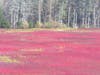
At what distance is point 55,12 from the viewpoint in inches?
3733

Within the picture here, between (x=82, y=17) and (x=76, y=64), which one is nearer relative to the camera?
(x=76, y=64)

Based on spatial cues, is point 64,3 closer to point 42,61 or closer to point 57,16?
point 57,16

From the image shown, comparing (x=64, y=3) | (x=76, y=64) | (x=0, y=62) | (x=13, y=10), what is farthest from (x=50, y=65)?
(x=64, y=3)

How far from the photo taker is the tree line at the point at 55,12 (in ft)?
292

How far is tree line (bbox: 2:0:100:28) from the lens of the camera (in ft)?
292

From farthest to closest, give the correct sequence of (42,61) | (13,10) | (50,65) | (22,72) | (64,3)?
(64,3) → (13,10) → (42,61) → (50,65) → (22,72)

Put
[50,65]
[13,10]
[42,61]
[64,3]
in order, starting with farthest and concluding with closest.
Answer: [64,3] → [13,10] → [42,61] → [50,65]

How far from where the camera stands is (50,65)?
54.7 ft

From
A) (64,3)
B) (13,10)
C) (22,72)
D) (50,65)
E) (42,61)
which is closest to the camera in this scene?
(22,72)

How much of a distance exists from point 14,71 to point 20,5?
249ft

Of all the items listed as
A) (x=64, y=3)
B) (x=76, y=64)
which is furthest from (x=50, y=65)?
(x=64, y=3)

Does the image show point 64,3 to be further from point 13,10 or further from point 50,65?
point 50,65

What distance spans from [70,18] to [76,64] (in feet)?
260

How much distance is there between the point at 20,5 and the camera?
3536 inches
